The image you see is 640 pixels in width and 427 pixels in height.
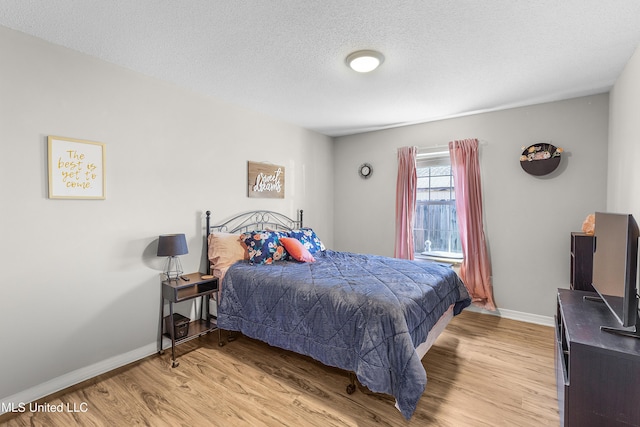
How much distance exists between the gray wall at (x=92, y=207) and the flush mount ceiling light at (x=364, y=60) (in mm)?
1684

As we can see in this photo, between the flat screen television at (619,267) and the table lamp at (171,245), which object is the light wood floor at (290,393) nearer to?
the flat screen television at (619,267)

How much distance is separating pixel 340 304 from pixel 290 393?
0.75 metres

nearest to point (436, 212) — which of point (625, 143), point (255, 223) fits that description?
point (625, 143)

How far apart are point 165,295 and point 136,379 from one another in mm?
676

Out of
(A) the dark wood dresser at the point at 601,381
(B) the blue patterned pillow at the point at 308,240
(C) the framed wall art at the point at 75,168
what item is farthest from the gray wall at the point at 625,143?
(C) the framed wall art at the point at 75,168

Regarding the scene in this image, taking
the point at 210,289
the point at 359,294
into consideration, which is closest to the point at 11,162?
the point at 210,289

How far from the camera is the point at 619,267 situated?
1623mm

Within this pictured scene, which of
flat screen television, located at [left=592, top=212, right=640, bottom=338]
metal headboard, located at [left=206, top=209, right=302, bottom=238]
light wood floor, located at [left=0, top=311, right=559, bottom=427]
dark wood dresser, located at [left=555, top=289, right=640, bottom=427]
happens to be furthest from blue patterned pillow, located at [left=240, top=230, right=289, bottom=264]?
Result: flat screen television, located at [left=592, top=212, right=640, bottom=338]

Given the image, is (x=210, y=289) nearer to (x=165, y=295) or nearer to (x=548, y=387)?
(x=165, y=295)

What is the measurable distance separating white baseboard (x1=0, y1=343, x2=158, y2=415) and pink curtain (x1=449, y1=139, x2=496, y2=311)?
3589mm

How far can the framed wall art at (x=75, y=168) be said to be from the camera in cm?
218

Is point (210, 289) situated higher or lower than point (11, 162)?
lower

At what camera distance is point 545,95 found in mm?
3104

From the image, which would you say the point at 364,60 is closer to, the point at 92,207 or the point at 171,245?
the point at 171,245
